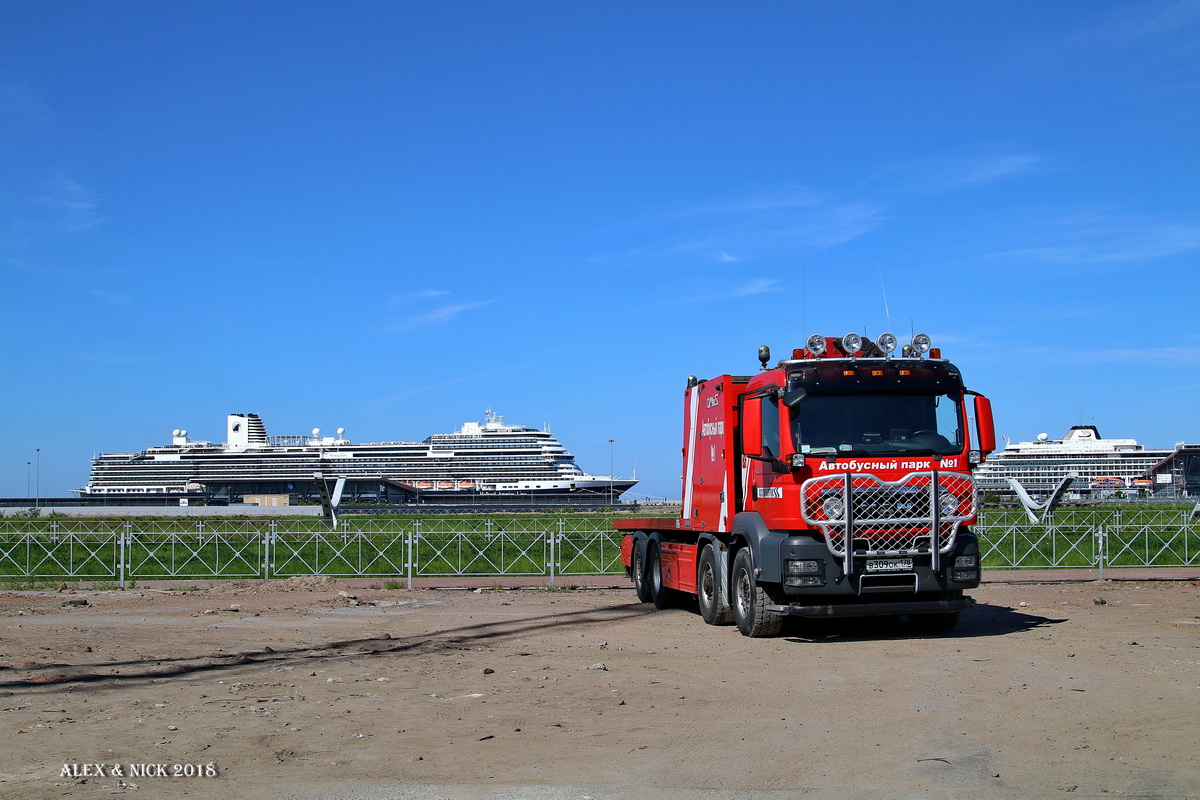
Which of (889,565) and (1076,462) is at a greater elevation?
(1076,462)

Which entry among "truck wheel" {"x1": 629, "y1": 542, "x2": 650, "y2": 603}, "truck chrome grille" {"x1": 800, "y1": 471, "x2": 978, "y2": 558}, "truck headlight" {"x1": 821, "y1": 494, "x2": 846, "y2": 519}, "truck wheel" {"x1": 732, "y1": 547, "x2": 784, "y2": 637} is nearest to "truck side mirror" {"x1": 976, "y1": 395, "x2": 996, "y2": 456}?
"truck chrome grille" {"x1": 800, "y1": 471, "x2": 978, "y2": 558}

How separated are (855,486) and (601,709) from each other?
13.2 feet

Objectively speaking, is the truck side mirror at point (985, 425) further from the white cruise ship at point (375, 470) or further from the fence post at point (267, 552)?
the white cruise ship at point (375, 470)

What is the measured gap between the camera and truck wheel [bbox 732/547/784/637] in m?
10.7

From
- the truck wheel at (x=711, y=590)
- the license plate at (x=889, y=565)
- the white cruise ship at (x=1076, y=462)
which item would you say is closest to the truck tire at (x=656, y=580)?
the truck wheel at (x=711, y=590)

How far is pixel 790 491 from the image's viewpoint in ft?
33.3

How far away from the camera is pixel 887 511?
10133mm

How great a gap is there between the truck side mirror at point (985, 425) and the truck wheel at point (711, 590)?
3.28 metres

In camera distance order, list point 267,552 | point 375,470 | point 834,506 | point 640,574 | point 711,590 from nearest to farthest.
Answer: point 834,506 < point 711,590 < point 640,574 < point 267,552 < point 375,470

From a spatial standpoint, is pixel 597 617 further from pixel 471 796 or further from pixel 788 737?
pixel 471 796

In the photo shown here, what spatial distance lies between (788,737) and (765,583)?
13.9ft

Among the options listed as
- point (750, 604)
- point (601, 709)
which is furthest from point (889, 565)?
point (601, 709)

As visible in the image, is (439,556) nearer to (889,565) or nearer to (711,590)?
(711,590)

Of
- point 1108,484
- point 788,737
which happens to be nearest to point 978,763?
point 788,737
